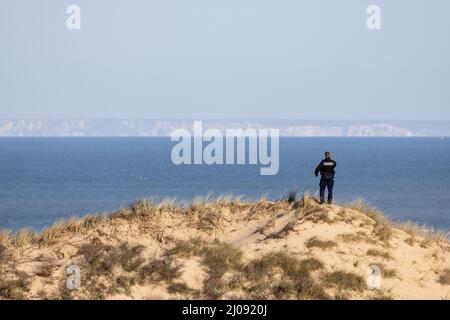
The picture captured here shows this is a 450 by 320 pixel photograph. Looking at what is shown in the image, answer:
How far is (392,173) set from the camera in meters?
167

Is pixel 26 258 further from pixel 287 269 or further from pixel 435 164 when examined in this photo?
pixel 435 164

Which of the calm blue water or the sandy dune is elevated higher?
the sandy dune

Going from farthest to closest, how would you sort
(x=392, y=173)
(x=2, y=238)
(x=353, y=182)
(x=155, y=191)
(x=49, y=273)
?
1. (x=392, y=173)
2. (x=353, y=182)
3. (x=155, y=191)
4. (x=2, y=238)
5. (x=49, y=273)

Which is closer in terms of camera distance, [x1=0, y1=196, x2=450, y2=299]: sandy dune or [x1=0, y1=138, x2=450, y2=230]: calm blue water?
[x1=0, y1=196, x2=450, y2=299]: sandy dune

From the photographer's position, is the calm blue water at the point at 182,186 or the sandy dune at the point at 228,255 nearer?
the sandy dune at the point at 228,255

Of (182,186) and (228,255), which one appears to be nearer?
(228,255)

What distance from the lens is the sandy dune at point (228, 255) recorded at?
2656 cm

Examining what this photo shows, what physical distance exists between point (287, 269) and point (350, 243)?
2.84 m

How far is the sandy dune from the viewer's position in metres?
26.6

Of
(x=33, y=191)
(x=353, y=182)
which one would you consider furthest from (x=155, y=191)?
(x=353, y=182)

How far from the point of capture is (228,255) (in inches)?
1095

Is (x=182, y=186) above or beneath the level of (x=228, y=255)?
beneath

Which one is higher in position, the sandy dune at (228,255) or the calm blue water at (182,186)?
the sandy dune at (228,255)
